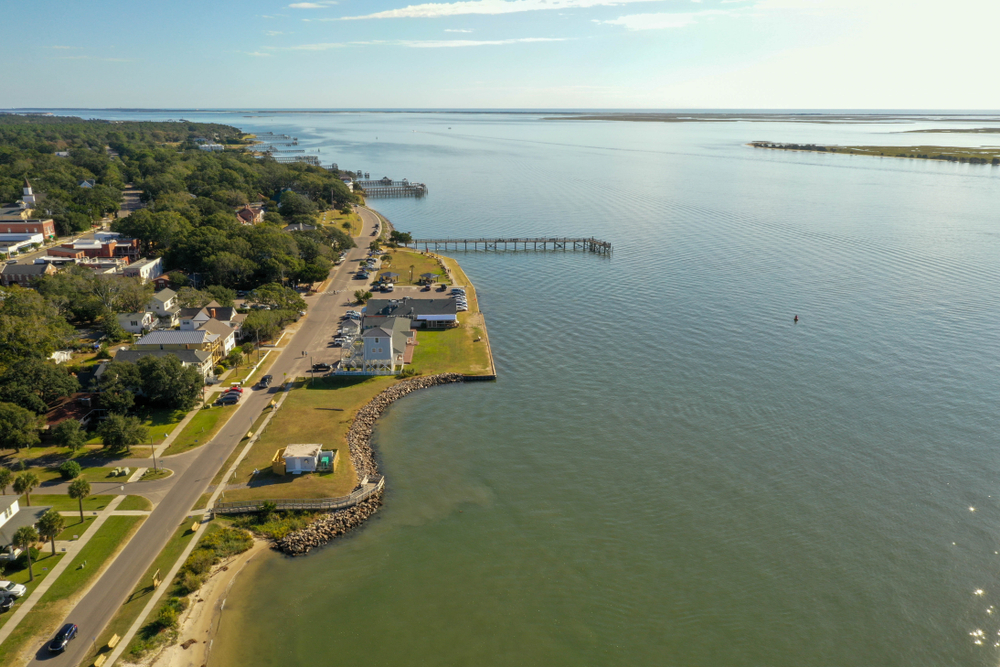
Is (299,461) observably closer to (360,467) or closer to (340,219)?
(360,467)

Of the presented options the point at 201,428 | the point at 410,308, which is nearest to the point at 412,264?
the point at 410,308

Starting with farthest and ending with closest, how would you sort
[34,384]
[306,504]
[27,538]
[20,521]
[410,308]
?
[410,308] < [34,384] < [306,504] < [20,521] < [27,538]

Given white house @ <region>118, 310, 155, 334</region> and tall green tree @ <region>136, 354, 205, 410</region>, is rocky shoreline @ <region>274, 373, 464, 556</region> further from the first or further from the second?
white house @ <region>118, 310, 155, 334</region>

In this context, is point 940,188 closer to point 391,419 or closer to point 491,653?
point 391,419

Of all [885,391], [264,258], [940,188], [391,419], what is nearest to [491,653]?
[391,419]

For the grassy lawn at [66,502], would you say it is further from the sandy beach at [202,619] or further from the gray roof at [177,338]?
the gray roof at [177,338]

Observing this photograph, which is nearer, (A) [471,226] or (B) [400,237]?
(B) [400,237]
